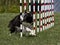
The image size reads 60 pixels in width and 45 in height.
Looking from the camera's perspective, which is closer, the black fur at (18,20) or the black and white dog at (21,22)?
the black and white dog at (21,22)

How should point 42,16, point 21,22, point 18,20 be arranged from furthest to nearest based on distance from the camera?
1. point 42,16
2. point 18,20
3. point 21,22

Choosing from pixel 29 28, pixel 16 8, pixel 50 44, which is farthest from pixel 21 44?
pixel 16 8

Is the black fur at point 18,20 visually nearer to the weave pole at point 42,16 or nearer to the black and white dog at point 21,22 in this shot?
the black and white dog at point 21,22

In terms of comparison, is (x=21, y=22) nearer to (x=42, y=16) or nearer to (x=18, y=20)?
(x=18, y=20)

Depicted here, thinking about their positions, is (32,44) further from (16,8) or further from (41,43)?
(16,8)

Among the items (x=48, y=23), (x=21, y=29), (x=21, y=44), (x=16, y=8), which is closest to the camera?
(x=21, y=44)

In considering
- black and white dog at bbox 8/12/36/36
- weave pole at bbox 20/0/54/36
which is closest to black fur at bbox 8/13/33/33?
black and white dog at bbox 8/12/36/36

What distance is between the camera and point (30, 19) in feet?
32.6

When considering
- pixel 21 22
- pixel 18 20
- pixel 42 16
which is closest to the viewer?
pixel 21 22

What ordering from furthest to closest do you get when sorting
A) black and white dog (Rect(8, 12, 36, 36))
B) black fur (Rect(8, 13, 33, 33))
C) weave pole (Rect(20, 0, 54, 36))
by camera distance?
1. weave pole (Rect(20, 0, 54, 36))
2. black fur (Rect(8, 13, 33, 33))
3. black and white dog (Rect(8, 12, 36, 36))

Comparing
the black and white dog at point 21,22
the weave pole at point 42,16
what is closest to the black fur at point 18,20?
the black and white dog at point 21,22

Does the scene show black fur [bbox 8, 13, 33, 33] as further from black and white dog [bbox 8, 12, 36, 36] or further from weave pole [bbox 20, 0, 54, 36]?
weave pole [bbox 20, 0, 54, 36]

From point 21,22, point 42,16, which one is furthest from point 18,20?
point 42,16

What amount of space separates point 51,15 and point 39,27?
2292 mm
